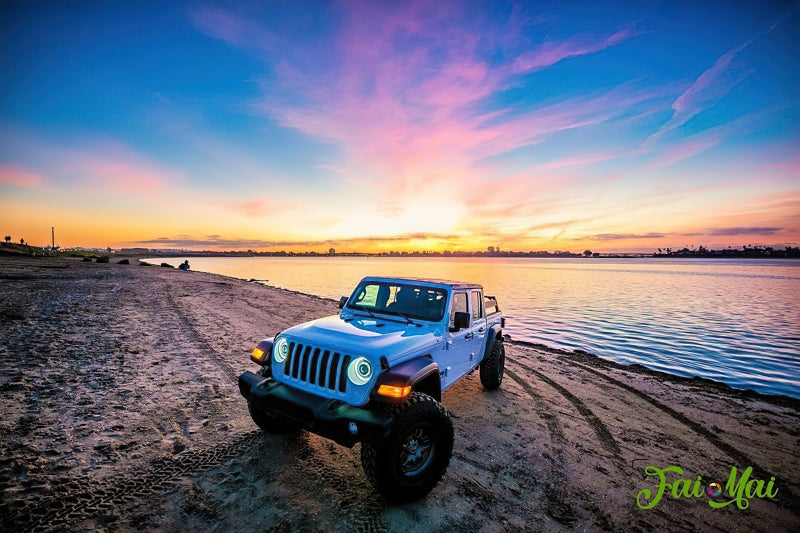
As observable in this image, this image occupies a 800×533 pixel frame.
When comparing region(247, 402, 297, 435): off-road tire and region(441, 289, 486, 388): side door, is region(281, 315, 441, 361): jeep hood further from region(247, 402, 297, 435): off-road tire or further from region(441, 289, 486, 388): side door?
region(247, 402, 297, 435): off-road tire

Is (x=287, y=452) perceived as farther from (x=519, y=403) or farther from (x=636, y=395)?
(x=636, y=395)

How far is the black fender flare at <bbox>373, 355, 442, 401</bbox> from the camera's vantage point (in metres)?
3.21

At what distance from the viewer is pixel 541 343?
12336mm

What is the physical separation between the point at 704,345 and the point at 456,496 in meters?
13.7

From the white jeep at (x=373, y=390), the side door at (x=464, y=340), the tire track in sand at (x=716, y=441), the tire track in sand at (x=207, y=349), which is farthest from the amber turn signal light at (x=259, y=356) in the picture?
the tire track in sand at (x=716, y=441)

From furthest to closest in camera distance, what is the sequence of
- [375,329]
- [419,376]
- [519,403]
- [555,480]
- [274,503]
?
[519,403] < [375,329] < [555,480] < [419,376] < [274,503]

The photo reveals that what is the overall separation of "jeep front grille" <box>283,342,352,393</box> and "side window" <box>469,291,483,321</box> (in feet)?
9.24

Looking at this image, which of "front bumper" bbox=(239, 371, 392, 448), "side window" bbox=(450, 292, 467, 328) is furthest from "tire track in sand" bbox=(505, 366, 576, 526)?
"side window" bbox=(450, 292, 467, 328)

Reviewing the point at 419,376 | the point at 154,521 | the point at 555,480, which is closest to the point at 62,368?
the point at 154,521

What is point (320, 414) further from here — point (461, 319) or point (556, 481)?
point (556, 481)

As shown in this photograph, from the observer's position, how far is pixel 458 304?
520 cm

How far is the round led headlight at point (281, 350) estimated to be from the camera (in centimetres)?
382

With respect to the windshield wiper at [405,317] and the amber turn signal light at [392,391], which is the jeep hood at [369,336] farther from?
the amber turn signal light at [392,391]

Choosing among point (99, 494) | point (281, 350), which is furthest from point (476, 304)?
point (99, 494)
